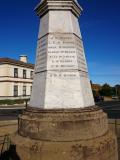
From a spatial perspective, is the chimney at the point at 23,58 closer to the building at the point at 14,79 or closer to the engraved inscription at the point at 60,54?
the building at the point at 14,79

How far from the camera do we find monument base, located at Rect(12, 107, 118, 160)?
5410 mm

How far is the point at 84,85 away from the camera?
6.80m

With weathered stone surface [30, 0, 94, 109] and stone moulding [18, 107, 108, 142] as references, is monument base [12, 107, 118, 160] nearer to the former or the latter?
stone moulding [18, 107, 108, 142]

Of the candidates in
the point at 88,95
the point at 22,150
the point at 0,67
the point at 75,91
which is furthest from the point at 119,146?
the point at 0,67

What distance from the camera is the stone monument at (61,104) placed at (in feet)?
18.1

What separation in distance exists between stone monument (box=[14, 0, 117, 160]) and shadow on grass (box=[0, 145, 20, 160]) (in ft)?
0.47

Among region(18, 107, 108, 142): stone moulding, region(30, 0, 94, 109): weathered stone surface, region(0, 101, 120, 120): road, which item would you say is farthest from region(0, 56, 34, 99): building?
region(18, 107, 108, 142): stone moulding

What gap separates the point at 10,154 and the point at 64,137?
4.77 feet

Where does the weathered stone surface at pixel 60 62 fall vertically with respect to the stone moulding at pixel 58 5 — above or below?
below

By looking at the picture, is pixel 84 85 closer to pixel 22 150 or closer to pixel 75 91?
pixel 75 91

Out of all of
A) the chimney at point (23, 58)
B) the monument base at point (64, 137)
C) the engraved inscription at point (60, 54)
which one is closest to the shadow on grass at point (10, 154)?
the monument base at point (64, 137)

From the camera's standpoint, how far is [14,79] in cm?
4150

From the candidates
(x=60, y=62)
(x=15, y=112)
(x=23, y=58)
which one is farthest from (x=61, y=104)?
(x=23, y=58)

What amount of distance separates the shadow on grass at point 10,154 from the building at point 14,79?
1341 inches
